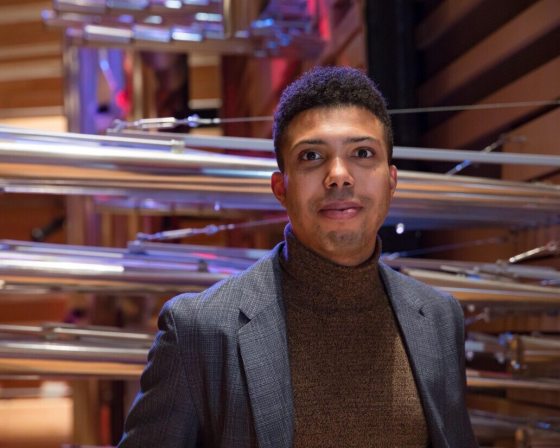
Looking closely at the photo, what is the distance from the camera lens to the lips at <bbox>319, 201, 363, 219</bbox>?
1.48 metres

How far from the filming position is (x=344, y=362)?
1515 mm

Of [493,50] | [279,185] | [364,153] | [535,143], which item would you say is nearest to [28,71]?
[493,50]

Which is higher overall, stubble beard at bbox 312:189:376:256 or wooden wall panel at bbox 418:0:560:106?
wooden wall panel at bbox 418:0:560:106

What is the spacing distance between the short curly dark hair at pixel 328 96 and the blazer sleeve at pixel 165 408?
0.35 meters

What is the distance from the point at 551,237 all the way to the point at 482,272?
0.24m

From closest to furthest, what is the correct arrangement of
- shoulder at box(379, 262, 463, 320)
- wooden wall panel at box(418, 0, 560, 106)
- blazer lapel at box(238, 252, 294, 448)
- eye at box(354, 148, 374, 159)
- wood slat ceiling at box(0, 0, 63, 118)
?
blazer lapel at box(238, 252, 294, 448) < eye at box(354, 148, 374, 159) < shoulder at box(379, 262, 463, 320) < wooden wall panel at box(418, 0, 560, 106) < wood slat ceiling at box(0, 0, 63, 118)

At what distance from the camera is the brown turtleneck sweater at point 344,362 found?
148cm

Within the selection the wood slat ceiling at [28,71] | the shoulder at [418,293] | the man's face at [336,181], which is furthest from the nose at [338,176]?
the wood slat ceiling at [28,71]

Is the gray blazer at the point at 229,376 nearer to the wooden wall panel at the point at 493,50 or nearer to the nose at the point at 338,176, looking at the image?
the nose at the point at 338,176

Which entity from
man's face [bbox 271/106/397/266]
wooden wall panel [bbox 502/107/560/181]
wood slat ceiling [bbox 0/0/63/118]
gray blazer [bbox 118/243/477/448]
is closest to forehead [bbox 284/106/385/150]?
man's face [bbox 271/106/397/266]

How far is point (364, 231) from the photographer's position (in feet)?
4.94

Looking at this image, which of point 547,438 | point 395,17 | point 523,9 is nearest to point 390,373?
point 547,438

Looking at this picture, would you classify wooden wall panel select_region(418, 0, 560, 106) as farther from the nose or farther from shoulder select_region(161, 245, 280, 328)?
shoulder select_region(161, 245, 280, 328)

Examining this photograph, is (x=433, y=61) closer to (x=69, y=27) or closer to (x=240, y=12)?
(x=240, y=12)
